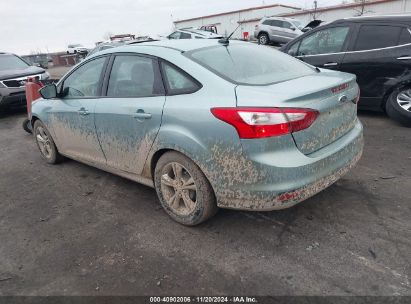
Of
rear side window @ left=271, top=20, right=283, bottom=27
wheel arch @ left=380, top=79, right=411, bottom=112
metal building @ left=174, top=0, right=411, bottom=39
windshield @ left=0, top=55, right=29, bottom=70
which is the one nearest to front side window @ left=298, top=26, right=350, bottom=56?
wheel arch @ left=380, top=79, right=411, bottom=112

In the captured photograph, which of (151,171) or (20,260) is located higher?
(151,171)

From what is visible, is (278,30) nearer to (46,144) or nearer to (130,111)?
(46,144)

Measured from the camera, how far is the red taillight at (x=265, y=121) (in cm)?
271

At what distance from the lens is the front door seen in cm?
419

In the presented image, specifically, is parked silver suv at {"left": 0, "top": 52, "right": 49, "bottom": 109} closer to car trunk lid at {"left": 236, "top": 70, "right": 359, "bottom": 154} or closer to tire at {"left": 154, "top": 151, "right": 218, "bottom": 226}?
tire at {"left": 154, "top": 151, "right": 218, "bottom": 226}

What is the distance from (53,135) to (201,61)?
2.71m

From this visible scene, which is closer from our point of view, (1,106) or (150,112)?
(150,112)

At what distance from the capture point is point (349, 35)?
6.45 metres

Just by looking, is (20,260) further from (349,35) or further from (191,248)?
(349,35)

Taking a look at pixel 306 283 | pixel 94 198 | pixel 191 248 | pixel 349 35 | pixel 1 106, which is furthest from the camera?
pixel 1 106

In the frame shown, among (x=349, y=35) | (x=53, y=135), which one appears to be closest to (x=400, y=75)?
(x=349, y=35)

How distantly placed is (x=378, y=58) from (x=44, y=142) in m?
5.23

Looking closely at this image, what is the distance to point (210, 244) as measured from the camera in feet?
10.5

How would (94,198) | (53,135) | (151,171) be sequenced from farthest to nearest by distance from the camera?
(53,135)
(94,198)
(151,171)
